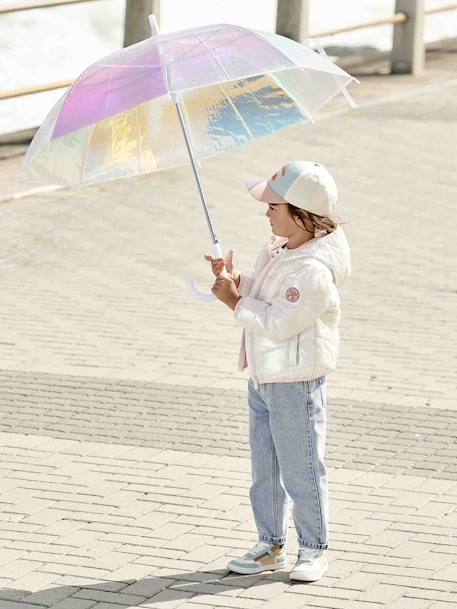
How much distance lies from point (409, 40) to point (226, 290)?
13.8 metres

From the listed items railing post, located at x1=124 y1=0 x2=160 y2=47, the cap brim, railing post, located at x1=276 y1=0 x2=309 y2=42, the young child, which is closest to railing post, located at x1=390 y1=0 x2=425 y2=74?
railing post, located at x1=276 y1=0 x2=309 y2=42

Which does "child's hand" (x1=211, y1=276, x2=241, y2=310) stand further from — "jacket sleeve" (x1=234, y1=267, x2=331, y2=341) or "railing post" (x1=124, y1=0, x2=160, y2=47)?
"railing post" (x1=124, y1=0, x2=160, y2=47)

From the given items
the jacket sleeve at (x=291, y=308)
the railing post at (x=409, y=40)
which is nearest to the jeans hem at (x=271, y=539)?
the jacket sleeve at (x=291, y=308)

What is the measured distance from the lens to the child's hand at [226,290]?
5156 mm

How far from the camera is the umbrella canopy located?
16.7 feet

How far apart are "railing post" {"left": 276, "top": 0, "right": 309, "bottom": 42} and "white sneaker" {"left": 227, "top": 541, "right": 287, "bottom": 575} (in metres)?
12.4

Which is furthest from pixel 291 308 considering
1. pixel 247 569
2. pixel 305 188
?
pixel 247 569

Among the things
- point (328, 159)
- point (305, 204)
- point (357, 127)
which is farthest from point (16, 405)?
point (357, 127)

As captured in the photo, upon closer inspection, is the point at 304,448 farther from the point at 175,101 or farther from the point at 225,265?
the point at 175,101

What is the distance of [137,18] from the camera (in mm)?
15172

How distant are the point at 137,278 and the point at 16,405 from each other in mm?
2671

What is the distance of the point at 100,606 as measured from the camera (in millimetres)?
5203

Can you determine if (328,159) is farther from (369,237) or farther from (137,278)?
(137,278)

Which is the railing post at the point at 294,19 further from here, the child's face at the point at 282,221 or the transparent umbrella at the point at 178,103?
the child's face at the point at 282,221
